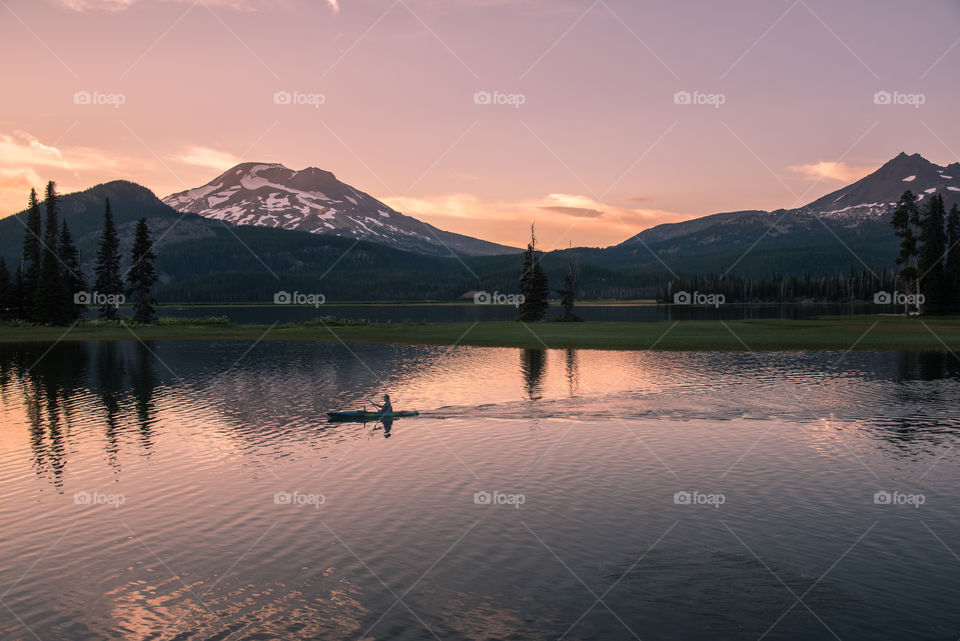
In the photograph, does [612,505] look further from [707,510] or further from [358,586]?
[358,586]

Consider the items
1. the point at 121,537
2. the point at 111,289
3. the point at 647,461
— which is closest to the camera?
the point at 121,537

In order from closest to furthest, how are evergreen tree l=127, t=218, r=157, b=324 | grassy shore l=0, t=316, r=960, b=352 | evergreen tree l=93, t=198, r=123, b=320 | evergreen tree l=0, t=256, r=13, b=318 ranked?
1. grassy shore l=0, t=316, r=960, b=352
2. evergreen tree l=127, t=218, r=157, b=324
3. evergreen tree l=93, t=198, r=123, b=320
4. evergreen tree l=0, t=256, r=13, b=318

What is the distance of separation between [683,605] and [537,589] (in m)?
3.16

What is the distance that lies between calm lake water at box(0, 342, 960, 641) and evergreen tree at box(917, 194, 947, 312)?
292 feet

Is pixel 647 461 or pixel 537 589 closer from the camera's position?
pixel 537 589

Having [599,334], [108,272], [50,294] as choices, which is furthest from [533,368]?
[50,294]

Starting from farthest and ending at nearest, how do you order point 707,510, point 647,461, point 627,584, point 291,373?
point 291,373
point 647,461
point 707,510
point 627,584

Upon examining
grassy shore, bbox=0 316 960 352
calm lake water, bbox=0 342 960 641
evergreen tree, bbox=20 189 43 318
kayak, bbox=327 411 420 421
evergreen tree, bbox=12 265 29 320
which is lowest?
calm lake water, bbox=0 342 960 641

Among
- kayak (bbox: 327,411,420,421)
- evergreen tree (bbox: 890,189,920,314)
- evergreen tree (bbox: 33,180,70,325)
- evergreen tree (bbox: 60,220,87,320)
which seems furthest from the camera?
evergreen tree (bbox: 60,220,87,320)

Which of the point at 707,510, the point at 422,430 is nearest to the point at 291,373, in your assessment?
the point at 422,430

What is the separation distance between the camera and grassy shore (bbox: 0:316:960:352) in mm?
73688

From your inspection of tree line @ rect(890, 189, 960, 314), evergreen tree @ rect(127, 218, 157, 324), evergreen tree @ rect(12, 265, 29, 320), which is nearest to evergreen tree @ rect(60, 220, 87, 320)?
evergreen tree @ rect(12, 265, 29, 320)

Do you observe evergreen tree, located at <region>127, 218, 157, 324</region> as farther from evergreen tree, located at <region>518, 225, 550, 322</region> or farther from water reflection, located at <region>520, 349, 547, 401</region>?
water reflection, located at <region>520, 349, 547, 401</region>

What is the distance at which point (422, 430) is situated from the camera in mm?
33188
